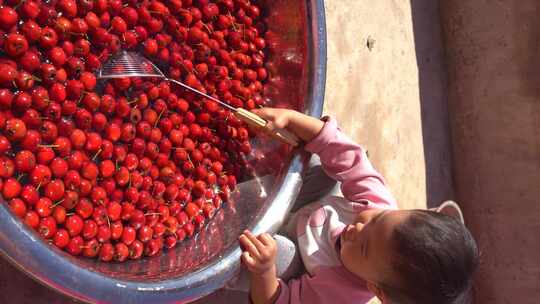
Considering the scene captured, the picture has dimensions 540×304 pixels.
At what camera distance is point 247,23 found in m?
1.49

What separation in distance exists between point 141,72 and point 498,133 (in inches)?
59.2

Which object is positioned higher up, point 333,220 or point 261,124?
point 261,124

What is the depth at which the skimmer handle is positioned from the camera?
1.28 metres

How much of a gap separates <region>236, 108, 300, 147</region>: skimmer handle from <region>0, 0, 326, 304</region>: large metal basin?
0.04 metres

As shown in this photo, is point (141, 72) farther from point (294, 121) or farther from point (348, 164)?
point (348, 164)

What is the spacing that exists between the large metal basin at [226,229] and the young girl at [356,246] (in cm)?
7

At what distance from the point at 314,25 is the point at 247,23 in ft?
0.59

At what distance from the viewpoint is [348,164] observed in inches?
52.8

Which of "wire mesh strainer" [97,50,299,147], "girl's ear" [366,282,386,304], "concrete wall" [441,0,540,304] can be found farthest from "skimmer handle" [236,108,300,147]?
"concrete wall" [441,0,540,304]

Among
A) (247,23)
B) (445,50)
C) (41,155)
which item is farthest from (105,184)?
(445,50)

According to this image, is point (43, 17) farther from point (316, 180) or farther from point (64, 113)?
point (316, 180)

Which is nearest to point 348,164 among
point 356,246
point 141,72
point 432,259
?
point 356,246

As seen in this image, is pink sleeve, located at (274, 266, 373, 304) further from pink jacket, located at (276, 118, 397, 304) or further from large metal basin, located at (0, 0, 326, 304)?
large metal basin, located at (0, 0, 326, 304)

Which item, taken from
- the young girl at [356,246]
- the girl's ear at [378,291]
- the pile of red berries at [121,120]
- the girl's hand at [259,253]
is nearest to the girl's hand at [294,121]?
the young girl at [356,246]
